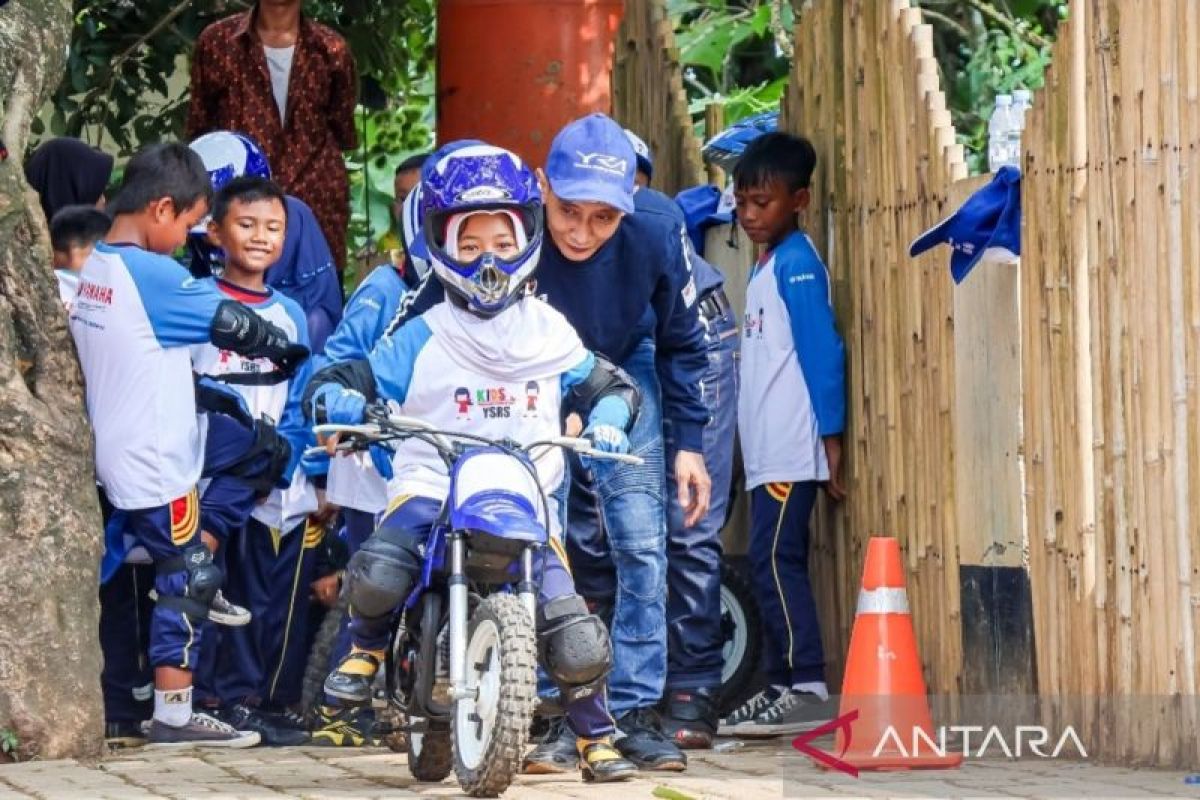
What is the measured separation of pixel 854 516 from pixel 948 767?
5.35 ft

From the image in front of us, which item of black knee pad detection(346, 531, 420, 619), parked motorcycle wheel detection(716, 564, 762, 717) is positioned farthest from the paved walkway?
parked motorcycle wheel detection(716, 564, 762, 717)

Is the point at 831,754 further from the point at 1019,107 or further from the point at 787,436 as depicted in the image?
the point at 1019,107

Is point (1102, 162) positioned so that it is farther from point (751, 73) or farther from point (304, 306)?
point (751, 73)

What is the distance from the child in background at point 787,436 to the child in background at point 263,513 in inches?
65.1

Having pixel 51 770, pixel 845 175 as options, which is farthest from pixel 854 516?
pixel 51 770

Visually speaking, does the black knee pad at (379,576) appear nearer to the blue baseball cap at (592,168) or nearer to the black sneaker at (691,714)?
the blue baseball cap at (592,168)

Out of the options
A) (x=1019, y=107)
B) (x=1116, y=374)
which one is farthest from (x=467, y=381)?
(x=1019, y=107)

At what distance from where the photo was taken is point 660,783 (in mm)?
7129

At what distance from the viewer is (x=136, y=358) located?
8133 mm

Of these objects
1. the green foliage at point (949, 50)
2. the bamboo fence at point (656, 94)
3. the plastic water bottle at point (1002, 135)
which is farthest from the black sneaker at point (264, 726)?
the green foliage at point (949, 50)

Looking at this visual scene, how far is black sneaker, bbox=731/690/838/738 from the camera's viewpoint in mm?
8664

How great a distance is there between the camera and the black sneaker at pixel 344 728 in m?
8.43

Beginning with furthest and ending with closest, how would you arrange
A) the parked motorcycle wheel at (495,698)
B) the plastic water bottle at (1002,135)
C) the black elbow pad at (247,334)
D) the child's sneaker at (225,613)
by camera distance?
the plastic water bottle at (1002,135) < the child's sneaker at (225,613) < the black elbow pad at (247,334) < the parked motorcycle wheel at (495,698)

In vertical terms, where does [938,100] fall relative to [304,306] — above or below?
above
